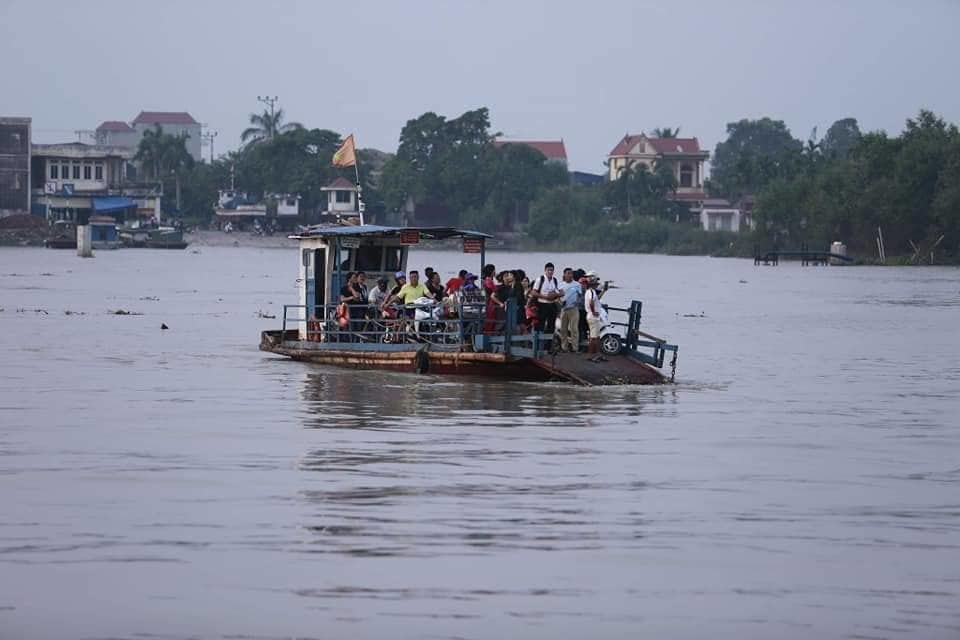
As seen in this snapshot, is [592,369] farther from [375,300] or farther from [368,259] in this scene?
[368,259]

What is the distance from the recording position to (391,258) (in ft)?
98.0

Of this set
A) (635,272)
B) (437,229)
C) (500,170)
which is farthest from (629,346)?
(500,170)

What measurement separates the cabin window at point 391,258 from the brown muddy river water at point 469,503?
75.2 inches

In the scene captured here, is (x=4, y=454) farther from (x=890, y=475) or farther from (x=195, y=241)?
(x=195, y=241)

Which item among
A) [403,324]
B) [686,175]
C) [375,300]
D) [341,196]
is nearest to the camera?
[403,324]

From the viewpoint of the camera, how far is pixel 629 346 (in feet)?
89.5

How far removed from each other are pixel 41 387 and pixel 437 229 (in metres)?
6.42

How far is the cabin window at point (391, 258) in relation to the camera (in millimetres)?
29797

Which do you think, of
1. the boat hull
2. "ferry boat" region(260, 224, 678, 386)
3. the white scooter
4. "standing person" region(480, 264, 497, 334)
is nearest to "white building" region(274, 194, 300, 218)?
"ferry boat" region(260, 224, 678, 386)

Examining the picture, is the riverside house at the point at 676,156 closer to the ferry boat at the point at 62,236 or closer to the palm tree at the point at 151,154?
the palm tree at the point at 151,154

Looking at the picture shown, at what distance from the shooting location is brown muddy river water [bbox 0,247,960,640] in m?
12.3

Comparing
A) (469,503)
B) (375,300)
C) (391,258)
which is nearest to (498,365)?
(375,300)

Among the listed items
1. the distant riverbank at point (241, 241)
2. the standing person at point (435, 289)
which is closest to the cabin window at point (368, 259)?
the standing person at point (435, 289)

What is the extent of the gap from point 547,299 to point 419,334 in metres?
2.51
